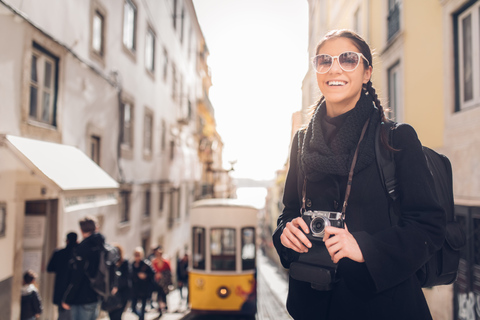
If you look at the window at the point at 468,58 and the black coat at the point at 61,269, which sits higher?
the window at the point at 468,58

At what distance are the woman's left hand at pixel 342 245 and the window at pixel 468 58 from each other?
21.4 feet

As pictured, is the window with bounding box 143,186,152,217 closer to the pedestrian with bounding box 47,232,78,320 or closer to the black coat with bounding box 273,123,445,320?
the pedestrian with bounding box 47,232,78,320

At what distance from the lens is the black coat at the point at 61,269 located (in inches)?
213

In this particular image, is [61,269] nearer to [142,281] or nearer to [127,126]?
[142,281]

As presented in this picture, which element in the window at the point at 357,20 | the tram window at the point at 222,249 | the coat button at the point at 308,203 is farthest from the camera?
the window at the point at 357,20

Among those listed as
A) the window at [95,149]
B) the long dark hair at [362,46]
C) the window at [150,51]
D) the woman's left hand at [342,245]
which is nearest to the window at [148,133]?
the window at [150,51]

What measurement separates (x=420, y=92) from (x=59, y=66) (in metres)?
7.91

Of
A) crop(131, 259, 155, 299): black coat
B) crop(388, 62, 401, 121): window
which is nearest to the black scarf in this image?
crop(131, 259, 155, 299): black coat

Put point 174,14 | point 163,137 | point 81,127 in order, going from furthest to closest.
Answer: point 174,14, point 163,137, point 81,127

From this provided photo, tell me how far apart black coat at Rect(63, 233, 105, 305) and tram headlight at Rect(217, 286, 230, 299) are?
586 cm

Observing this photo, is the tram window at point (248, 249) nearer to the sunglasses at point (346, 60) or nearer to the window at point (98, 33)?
the window at point (98, 33)

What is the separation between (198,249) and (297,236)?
10.5 m

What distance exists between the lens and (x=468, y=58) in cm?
711

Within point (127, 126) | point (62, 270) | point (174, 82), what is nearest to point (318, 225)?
point (62, 270)
